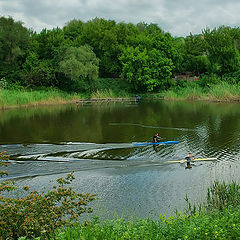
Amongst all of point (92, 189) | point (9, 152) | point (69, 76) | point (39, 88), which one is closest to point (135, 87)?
point (69, 76)

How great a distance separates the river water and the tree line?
843 inches

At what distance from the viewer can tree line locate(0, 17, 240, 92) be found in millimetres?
50000

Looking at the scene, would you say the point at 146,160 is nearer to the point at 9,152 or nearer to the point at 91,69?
the point at 9,152

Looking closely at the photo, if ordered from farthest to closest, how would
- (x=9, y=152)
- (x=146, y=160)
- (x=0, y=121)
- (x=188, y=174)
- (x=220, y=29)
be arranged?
(x=220, y=29) < (x=0, y=121) < (x=9, y=152) < (x=146, y=160) < (x=188, y=174)

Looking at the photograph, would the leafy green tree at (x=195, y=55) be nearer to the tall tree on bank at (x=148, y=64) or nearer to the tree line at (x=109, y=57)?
the tree line at (x=109, y=57)

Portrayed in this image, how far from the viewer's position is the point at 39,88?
163 ft

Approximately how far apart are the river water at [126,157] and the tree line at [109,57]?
70.3 ft

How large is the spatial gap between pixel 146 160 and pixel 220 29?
49161mm

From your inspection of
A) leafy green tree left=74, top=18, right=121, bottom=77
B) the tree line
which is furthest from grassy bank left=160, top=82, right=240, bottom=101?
leafy green tree left=74, top=18, right=121, bottom=77

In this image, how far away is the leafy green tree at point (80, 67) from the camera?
155ft

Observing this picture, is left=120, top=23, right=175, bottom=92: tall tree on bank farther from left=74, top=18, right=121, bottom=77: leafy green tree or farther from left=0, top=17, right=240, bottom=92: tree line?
left=74, top=18, right=121, bottom=77: leafy green tree

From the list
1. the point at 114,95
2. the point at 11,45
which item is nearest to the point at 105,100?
the point at 114,95

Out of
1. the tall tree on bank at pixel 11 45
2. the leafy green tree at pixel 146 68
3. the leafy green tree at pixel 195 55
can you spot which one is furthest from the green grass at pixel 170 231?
the leafy green tree at pixel 195 55

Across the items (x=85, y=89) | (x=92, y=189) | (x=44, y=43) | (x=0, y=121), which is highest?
(x=44, y=43)
